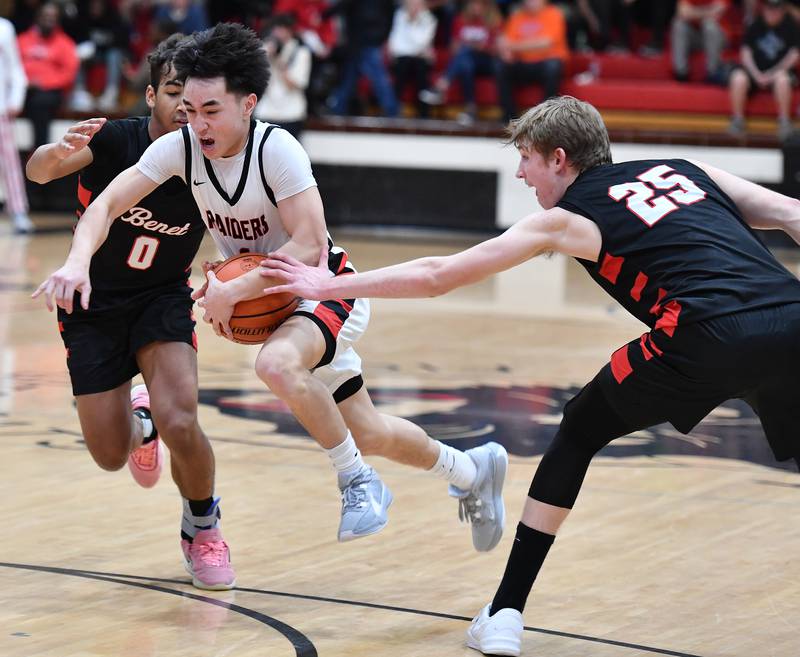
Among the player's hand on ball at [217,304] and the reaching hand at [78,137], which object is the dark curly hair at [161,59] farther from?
the player's hand on ball at [217,304]

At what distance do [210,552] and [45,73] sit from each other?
1244cm

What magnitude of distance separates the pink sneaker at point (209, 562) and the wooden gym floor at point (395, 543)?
0.15 ft

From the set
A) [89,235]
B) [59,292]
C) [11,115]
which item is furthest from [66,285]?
[11,115]

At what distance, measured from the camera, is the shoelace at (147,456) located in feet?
17.3

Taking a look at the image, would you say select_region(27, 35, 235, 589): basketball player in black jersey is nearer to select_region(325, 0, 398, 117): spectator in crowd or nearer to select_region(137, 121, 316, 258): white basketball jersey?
select_region(137, 121, 316, 258): white basketball jersey

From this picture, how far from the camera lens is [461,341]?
30.1 feet

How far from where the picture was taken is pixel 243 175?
4359mm

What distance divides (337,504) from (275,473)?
21.0 inches

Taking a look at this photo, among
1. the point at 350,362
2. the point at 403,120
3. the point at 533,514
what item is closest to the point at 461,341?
the point at 350,362

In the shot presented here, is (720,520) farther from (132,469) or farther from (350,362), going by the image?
(132,469)

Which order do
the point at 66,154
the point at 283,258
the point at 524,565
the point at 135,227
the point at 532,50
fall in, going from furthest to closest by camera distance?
the point at 532,50, the point at 135,227, the point at 66,154, the point at 283,258, the point at 524,565

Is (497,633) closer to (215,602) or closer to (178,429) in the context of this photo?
(215,602)

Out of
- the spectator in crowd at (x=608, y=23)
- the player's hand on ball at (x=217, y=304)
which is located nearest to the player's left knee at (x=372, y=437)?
the player's hand on ball at (x=217, y=304)

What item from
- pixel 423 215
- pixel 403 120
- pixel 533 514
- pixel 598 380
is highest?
pixel 598 380
